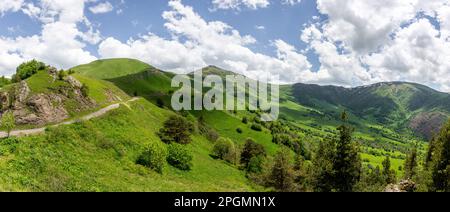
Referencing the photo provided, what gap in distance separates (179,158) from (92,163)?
29.7 meters

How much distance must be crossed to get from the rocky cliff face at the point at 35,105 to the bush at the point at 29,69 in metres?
9.69

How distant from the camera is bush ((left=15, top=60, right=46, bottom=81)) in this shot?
82.1 metres

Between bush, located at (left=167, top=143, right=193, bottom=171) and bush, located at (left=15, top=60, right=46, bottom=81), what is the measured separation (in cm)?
3715

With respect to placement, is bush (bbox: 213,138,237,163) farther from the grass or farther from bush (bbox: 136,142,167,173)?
bush (bbox: 136,142,167,173)

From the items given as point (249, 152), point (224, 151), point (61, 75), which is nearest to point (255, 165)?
point (249, 152)

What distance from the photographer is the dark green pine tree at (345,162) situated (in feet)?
194

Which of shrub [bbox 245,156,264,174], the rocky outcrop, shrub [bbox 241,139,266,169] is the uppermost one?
the rocky outcrop

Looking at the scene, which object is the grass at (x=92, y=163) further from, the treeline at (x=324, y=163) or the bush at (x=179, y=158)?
the treeline at (x=324, y=163)

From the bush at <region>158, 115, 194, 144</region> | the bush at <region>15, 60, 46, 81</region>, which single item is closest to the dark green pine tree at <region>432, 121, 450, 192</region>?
the bush at <region>158, 115, 194, 144</region>
